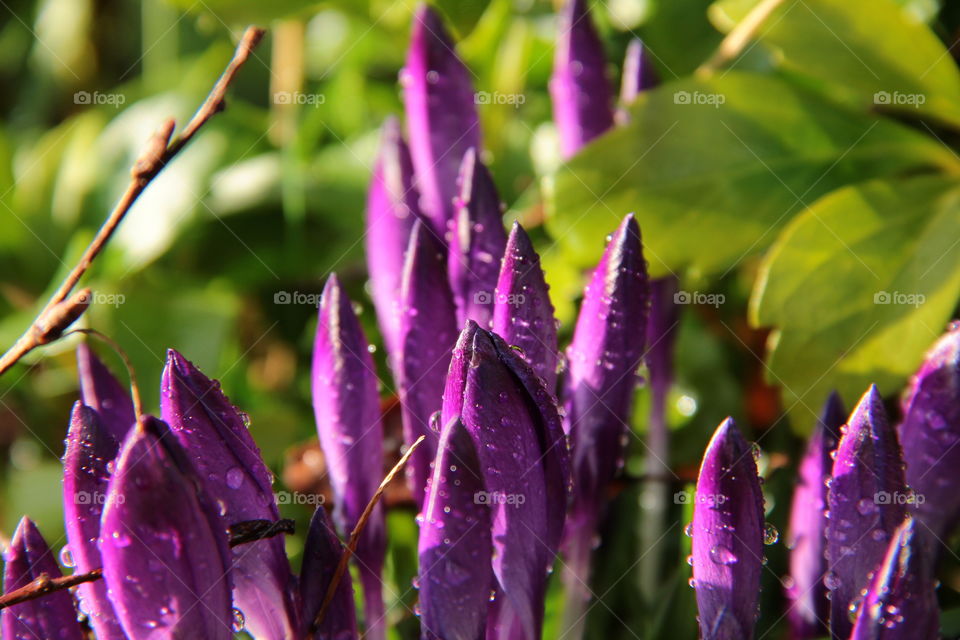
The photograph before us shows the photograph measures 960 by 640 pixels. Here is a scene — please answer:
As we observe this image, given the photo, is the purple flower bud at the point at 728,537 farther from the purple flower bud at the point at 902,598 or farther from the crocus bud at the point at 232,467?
the crocus bud at the point at 232,467

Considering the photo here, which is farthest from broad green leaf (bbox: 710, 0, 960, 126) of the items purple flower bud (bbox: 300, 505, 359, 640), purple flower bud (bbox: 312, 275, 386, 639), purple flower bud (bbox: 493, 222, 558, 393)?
purple flower bud (bbox: 300, 505, 359, 640)

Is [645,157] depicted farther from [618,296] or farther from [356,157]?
[356,157]

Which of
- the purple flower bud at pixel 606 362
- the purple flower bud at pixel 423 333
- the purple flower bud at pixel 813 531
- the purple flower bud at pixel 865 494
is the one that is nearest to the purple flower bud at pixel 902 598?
the purple flower bud at pixel 865 494

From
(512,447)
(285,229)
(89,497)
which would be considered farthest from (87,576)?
(285,229)

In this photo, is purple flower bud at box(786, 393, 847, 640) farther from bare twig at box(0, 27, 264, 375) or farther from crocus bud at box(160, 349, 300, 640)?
bare twig at box(0, 27, 264, 375)

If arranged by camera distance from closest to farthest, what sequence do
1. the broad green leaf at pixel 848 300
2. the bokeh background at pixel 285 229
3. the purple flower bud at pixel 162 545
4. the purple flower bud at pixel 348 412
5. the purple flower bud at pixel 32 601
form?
the purple flower bud at pixel 162 545
the purple flower bud at pixel 32 601
the purple flower bud at pixel 348 412
the broad green leaf at pixel 848 300
the bokeh background at pixel 285 229

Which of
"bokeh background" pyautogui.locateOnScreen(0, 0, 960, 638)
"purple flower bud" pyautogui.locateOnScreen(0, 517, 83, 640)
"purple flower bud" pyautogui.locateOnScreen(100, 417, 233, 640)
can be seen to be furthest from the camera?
"bokeh background" pyautogui.locateOnScreen(0, 0, 960, 638)
